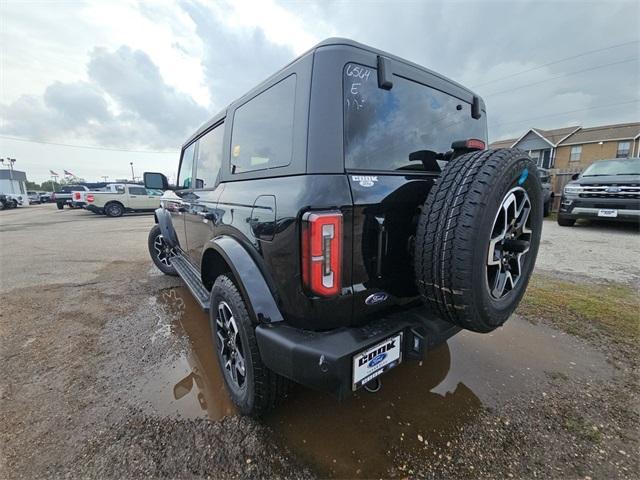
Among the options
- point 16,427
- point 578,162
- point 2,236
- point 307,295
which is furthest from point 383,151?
point 578,162

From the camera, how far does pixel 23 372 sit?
229cm

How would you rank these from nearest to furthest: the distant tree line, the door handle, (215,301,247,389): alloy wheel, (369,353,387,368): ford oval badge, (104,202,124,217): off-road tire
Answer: (369,353,387,368): ford oval badge < (215,301,247,389): alloy wheel < the door handle < (104,202,124,217): off-road tire < the distant tree line

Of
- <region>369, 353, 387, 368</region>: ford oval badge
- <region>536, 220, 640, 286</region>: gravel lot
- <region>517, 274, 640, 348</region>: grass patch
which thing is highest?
<region>369, 353, 387, 368</region>: ford oval badge

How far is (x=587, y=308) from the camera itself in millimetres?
3111

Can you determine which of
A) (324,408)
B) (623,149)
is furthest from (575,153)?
(324,408)

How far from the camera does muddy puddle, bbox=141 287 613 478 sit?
1.60 metres

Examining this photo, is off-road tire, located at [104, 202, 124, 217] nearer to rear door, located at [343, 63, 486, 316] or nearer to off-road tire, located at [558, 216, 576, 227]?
rear door, located at [343, 63, 486, 316]

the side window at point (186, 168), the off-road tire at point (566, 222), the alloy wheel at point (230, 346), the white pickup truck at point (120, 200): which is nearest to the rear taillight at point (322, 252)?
the alloy wheel at point (230, 346)

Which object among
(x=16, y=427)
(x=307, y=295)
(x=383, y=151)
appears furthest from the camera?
(x=16, y=427)

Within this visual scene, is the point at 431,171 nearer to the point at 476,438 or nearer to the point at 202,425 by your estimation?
the point at 476,438

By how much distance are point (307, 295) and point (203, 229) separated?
1.50 metres

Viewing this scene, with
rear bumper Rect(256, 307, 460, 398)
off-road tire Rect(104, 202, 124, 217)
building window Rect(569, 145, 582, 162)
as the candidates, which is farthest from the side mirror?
building window Rect(569, 145, 582, 162)

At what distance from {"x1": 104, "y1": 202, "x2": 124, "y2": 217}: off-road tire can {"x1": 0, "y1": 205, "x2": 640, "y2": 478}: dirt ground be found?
47.4 feet

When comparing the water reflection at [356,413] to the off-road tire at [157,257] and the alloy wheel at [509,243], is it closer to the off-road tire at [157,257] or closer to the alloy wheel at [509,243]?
the alloy wheel at [509,243]
